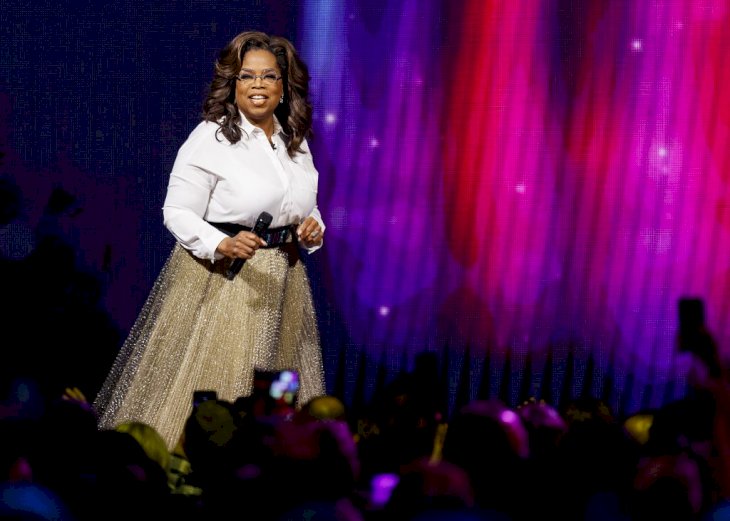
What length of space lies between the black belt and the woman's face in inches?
11.5

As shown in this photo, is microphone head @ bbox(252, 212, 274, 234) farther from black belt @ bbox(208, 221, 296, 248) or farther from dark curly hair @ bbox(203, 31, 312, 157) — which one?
dark curly hair @ bbox(203, 31, 312, 157)

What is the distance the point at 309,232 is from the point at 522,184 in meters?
1.64

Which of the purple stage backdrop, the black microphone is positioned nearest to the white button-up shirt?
the black microphone

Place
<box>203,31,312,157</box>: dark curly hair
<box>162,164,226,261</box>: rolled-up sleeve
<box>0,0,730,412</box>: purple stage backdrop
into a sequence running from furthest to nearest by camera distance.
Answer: <box>0,0,730,412</box>: purple stage backdrop → <box>203,31,312,157</box>: dark curly hair → <box>162,164,226,261</box>: rolled-up sleeve

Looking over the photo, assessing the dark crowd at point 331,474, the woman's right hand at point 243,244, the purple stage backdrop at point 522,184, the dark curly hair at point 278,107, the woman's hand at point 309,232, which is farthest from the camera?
the purple stage backdrop at point 522,184

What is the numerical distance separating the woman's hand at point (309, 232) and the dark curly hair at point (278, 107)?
0.23m

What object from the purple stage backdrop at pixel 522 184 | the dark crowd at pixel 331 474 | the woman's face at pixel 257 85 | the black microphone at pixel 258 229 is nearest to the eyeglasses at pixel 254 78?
the woman's face at pixel 257 85

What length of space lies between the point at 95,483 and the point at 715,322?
3.71 metres

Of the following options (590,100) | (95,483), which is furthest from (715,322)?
(95,483)

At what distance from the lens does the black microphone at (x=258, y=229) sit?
2707 mm

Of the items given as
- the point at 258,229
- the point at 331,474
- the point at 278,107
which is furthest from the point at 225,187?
the point at 331,474

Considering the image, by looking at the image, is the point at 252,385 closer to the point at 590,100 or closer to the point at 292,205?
the point at 292,205

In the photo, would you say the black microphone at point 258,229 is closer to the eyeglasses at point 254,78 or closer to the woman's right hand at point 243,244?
the woman's right hand at point 243,244

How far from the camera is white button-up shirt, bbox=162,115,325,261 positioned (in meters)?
2.86
